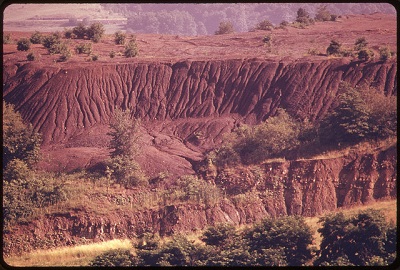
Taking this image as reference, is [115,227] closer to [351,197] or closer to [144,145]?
[144,145]

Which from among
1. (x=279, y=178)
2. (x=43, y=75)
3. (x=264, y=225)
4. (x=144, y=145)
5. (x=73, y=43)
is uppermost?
(x=73, y=43)

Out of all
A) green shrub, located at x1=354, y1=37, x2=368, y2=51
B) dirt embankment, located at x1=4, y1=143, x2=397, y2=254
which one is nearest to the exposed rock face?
dirt embankment, located at x1=4, y1=143, x2=397, y2=254

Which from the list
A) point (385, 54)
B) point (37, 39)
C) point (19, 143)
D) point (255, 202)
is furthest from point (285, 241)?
point (37, 39)

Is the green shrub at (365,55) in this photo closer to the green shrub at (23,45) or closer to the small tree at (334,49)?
the small tree at (334,49)

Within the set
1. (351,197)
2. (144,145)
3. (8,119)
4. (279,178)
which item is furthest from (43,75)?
(351,197)

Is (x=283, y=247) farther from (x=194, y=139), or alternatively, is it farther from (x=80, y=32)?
(x=80, y=32)

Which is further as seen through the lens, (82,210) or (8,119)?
(8,119)
